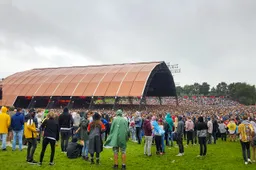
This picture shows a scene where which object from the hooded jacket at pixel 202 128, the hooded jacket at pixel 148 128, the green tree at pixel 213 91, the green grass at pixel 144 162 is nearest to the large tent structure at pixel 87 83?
the hooded jacket at pixel 148 128

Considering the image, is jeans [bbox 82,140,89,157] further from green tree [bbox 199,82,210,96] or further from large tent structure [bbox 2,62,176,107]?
green tree [bbox 199,82,210,96]

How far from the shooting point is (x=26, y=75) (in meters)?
52.1

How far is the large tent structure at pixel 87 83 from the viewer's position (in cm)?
3859

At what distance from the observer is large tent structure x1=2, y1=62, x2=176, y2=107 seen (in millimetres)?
38594

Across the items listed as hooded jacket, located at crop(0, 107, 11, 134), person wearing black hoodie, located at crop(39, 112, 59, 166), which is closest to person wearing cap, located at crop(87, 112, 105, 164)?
person wearing black hoodie, located at crop(39, 112, 59, 166)

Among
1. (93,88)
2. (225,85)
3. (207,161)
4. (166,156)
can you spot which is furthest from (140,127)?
(225,85)

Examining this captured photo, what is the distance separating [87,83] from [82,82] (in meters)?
1.21

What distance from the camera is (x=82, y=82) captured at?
4291 cm

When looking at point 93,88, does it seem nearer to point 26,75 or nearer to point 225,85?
point 26,75

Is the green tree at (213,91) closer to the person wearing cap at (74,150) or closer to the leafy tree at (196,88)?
the leafy tree at (196,88)

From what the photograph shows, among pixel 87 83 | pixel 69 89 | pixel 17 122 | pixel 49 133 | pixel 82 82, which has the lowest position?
pixel 49 133

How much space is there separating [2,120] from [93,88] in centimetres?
3042

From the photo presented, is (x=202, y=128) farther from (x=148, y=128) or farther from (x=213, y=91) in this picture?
(x=213, y=91)

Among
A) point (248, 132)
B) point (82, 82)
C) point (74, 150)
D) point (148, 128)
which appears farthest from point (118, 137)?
point (82, 82)
